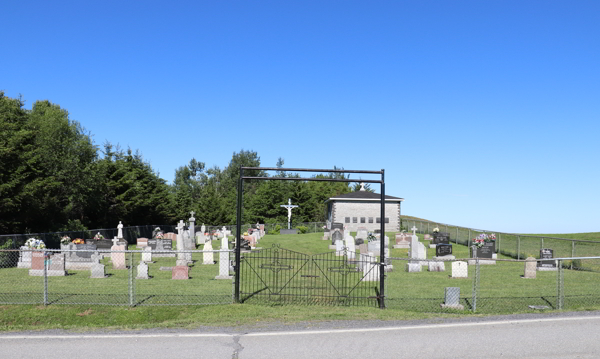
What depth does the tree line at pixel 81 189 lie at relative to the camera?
109ft

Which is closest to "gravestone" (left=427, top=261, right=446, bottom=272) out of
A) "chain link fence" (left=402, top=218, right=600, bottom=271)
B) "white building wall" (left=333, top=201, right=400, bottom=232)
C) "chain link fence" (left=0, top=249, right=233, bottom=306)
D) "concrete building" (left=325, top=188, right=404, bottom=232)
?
"chain link fence" (left=402, top=218, right=600, bottom=271)

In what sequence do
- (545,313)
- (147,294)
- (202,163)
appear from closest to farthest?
(545,313) < (147,294) < (202,163)

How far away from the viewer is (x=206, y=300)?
A: 1398cm

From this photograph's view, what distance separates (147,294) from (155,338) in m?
5.62

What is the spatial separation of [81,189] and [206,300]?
37.0 meters

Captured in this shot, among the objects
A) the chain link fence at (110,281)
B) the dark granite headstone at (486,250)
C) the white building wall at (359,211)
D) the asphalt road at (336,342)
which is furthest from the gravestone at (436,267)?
the white building wall at (359,211)

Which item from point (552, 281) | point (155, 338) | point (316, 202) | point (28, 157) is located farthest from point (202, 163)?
point (155, 338)

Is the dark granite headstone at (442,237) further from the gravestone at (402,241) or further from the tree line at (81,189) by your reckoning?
the tree line at (81,189)

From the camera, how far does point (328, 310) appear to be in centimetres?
1251

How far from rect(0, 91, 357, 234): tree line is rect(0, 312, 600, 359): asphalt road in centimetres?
2500

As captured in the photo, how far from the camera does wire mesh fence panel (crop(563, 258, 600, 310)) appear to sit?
47.1 ft

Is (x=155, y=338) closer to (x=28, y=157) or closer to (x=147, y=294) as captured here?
(x=147, y=294)

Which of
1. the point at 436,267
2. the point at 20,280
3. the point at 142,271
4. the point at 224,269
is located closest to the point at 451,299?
the point at 224,269

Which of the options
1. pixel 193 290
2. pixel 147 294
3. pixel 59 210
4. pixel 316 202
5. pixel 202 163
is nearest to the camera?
pixel 147 294
